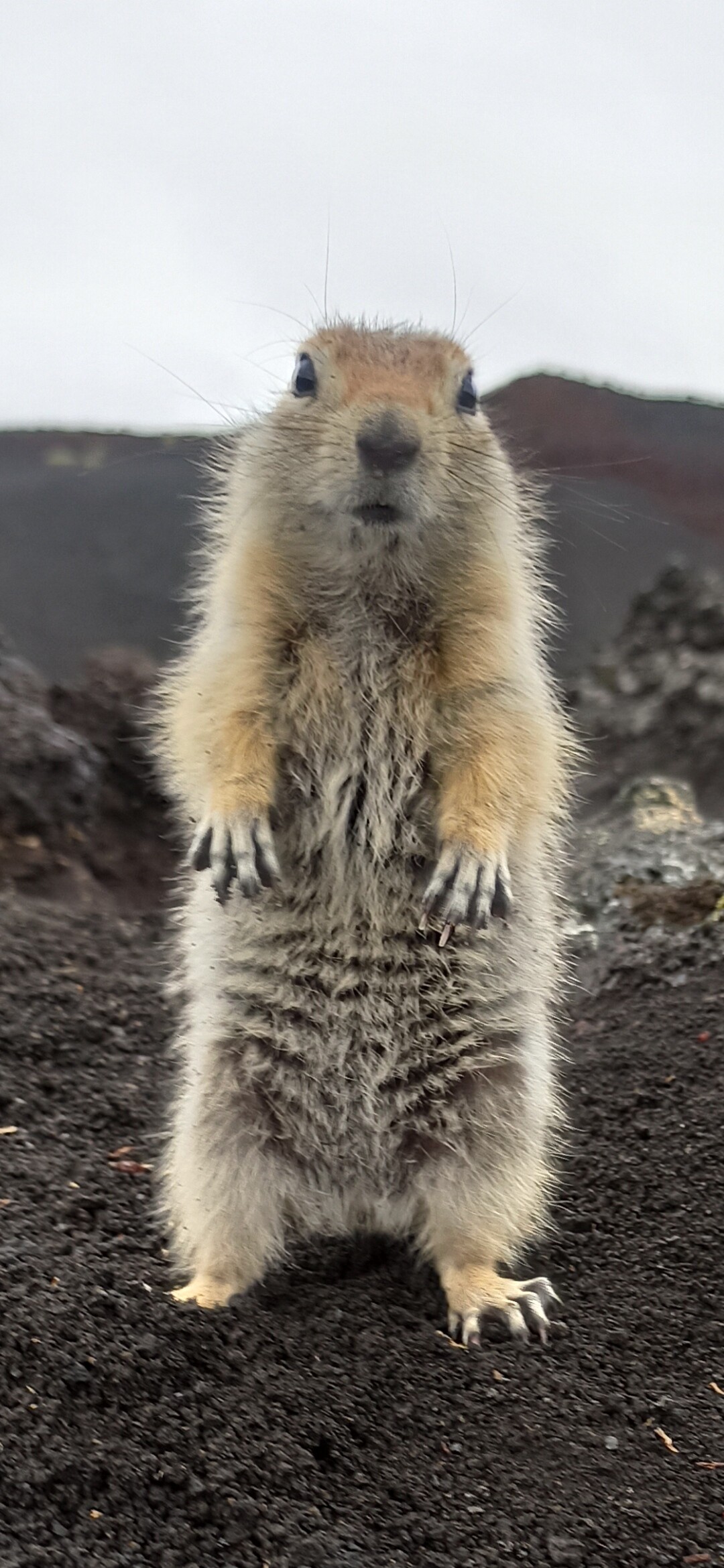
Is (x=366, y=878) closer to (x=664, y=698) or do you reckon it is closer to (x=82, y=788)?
(x=82, y=788)

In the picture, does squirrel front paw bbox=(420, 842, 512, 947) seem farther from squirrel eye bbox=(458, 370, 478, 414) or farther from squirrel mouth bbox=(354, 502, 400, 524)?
squirrel eye bbox=(458, 370, 478, 414)

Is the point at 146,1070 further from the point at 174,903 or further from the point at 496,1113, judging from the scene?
the point at 174,903

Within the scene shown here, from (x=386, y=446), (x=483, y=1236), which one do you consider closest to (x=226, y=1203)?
(x=483, y=1236)

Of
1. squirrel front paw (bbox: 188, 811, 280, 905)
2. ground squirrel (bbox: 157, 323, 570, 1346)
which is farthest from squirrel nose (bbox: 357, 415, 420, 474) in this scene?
squirrel front paw (bbox: 188, 811, 280, 905)

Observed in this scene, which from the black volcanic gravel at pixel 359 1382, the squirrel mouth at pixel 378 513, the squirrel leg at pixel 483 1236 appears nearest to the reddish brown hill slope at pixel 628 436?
the squirrel mouth at pixel 378 513

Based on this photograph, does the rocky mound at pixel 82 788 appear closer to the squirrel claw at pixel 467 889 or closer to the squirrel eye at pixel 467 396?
the squirrel eye at pixel 467 396

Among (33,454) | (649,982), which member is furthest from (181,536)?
(649,982)
